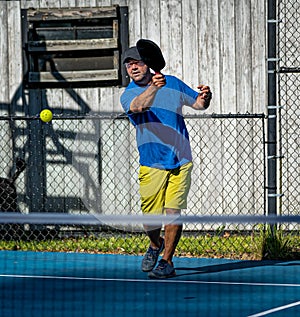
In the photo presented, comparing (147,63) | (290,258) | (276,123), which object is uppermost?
(147,63)

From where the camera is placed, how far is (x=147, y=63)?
7852 millimetres

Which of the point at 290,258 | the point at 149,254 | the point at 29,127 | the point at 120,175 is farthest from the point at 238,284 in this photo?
the point at 29,127

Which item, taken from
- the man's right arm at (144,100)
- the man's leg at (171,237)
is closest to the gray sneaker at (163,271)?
the man's leg at (171,237)

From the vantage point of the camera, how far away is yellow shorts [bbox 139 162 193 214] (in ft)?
25.4

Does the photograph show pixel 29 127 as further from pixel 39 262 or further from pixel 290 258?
pixel 290 258

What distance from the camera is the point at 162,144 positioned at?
25.4ft

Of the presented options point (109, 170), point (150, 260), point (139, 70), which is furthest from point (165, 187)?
point (109, 170)

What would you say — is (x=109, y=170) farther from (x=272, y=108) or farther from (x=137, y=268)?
(x=272, y=108)

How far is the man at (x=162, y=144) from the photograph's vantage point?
25.0 ft

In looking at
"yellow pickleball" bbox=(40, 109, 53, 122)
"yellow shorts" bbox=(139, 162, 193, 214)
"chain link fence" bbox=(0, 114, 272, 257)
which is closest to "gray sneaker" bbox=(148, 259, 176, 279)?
"yellow shorts" bbox=(139, 162, 193, 214)

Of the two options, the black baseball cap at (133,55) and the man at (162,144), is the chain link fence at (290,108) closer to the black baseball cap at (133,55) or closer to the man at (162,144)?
the man at (162,144)

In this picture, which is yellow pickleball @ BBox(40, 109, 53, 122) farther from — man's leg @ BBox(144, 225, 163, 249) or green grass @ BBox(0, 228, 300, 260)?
man's leg @ BBox(144, 225, 163, 249)

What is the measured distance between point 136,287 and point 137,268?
102cm

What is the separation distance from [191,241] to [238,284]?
7.22 ft
